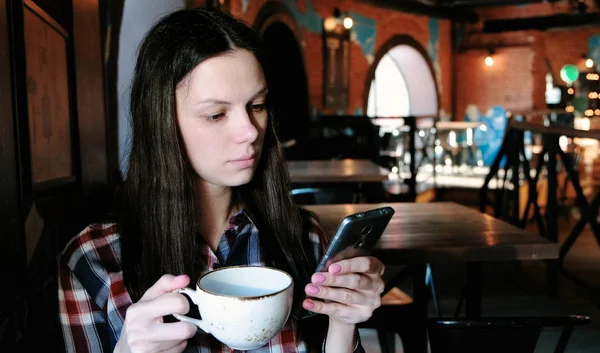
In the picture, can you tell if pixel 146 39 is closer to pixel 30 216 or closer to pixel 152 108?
pixel 152 108

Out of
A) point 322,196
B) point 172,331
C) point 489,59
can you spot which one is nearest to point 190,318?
point 172,331

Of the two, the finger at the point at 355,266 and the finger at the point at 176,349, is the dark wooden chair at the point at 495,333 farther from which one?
the finger at the point at 176,349

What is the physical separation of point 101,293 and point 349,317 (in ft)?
1.51

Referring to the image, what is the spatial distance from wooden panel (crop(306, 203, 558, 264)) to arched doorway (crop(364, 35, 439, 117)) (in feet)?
27.2

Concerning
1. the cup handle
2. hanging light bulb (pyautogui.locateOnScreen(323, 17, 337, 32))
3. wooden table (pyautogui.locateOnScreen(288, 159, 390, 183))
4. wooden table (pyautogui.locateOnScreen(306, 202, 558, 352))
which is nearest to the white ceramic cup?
the cup handle

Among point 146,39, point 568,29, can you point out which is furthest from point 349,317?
point 568,29

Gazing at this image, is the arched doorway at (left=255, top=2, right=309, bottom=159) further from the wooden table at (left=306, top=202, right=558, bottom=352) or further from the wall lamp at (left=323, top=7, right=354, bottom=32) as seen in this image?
the wooden table at (left=306, top=202, right=558, bottom=352)

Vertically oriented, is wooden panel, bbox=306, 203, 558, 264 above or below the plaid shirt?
below

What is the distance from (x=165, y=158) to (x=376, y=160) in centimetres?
612

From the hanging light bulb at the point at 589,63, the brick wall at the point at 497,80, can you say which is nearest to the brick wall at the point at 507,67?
the brick wall at the point at 497,80

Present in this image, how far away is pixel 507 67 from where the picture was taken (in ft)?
37.9

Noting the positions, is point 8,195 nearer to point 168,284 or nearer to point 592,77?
point 168,284

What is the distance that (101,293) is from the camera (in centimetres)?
105

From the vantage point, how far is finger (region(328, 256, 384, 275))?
2.83ft
